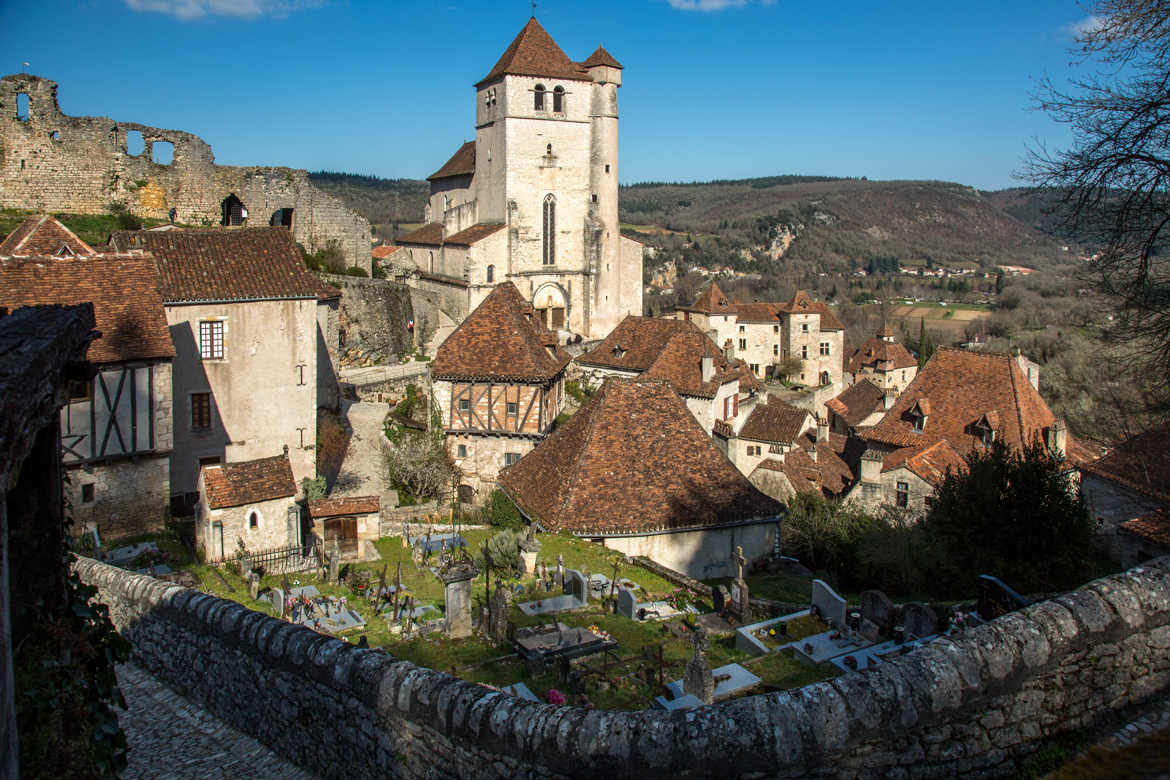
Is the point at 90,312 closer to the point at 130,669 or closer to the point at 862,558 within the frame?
the point at 130,669

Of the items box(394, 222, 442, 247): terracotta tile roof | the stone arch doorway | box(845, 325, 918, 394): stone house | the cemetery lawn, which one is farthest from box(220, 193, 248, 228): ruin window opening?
box(845, 325, 918, 394): stone house

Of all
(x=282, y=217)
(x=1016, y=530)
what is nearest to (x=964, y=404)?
(x=1016, y=530)

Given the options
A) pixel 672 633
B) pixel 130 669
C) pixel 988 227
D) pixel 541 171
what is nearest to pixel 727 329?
pixel 541 171

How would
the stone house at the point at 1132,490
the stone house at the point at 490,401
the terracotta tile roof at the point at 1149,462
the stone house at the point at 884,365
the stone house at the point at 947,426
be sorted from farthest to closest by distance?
the stone house at the point at 884,365
the stone house at the point at 947,426
the stone house at the point at 490,401
the stone house at the point at 1132,490
the terracotta tile roof at the point at 1149,462

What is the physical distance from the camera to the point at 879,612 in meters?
11.9

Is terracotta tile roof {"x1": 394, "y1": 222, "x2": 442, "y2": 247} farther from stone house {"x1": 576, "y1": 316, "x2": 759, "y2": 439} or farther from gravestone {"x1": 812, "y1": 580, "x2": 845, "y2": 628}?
gravestone {"x1": 812, "y1": 580, "x2": 845, "y2": 628}

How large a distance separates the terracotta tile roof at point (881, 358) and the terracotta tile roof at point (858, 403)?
26.2 feet

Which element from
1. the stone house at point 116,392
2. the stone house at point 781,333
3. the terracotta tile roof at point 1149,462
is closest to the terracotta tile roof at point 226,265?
the stone house at point 116,392

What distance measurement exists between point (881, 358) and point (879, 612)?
51.3 metres

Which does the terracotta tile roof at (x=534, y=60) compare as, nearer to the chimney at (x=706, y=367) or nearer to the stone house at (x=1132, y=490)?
the chimney at (x=706, y=367)

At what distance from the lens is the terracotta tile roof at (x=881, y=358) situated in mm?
59625

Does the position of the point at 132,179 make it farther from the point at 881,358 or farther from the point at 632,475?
the point at 881,358

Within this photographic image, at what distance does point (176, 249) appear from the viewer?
70.4ft

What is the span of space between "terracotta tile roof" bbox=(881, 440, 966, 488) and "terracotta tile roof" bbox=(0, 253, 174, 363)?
21668mm
